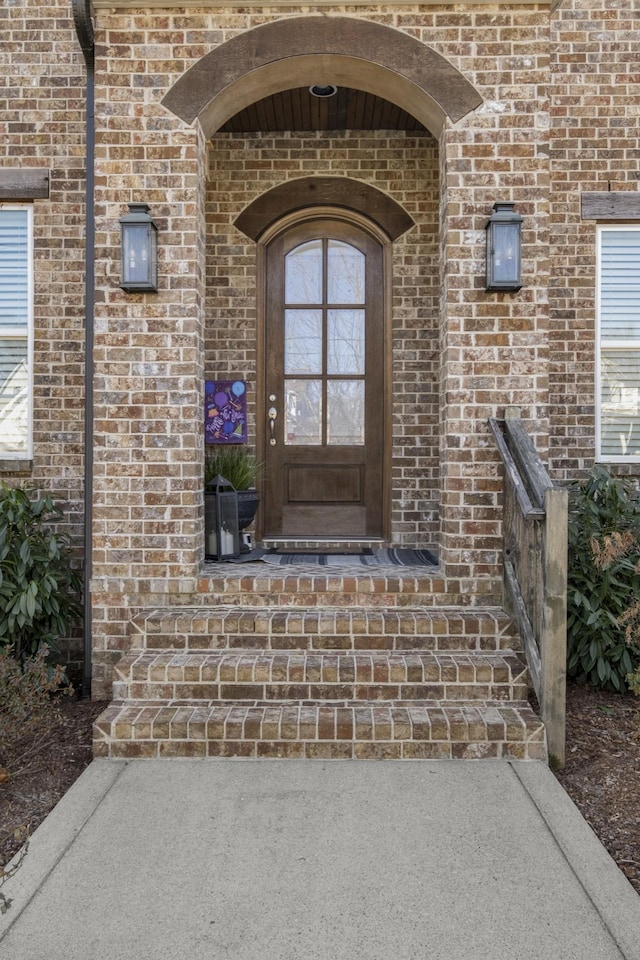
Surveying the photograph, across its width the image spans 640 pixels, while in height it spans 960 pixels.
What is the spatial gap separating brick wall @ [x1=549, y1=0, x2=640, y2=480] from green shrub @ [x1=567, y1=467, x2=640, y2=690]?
3.11ft

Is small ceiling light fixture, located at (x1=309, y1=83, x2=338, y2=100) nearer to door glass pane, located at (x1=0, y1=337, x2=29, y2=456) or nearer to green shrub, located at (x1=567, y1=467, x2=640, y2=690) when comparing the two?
door glass pane, located at (x1=0, y1=337, x2=29, y2=456)

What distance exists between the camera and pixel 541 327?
3.84 m

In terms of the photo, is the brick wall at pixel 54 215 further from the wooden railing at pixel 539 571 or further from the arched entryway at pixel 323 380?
the wooden railing at pixel 539 571

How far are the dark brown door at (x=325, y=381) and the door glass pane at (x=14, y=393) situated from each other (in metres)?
1.71

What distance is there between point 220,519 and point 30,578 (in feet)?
3.71

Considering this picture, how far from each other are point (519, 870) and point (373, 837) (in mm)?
498

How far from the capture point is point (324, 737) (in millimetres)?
3113

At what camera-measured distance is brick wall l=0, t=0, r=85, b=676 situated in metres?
4.72

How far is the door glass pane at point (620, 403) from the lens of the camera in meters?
5.14

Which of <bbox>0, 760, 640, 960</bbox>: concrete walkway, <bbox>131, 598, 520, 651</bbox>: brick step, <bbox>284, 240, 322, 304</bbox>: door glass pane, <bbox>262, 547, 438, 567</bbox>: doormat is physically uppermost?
<bbox>284, 240, 322, 304</bbox>: door glass pane

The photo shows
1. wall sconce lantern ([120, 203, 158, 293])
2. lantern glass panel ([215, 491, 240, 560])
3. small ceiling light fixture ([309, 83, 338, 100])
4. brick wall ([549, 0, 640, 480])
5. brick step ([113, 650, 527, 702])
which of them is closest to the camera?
brick step ([113, 650, 527, 702])

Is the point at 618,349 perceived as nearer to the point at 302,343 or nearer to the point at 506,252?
the point at 506,252

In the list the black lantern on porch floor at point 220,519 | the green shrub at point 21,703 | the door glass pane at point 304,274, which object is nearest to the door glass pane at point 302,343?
the door glass pane at point 304,274

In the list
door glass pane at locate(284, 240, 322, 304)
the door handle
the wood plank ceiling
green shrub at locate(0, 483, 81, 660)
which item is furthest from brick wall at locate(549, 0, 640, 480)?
green shrub at locate(0, 483, 81, 660)
